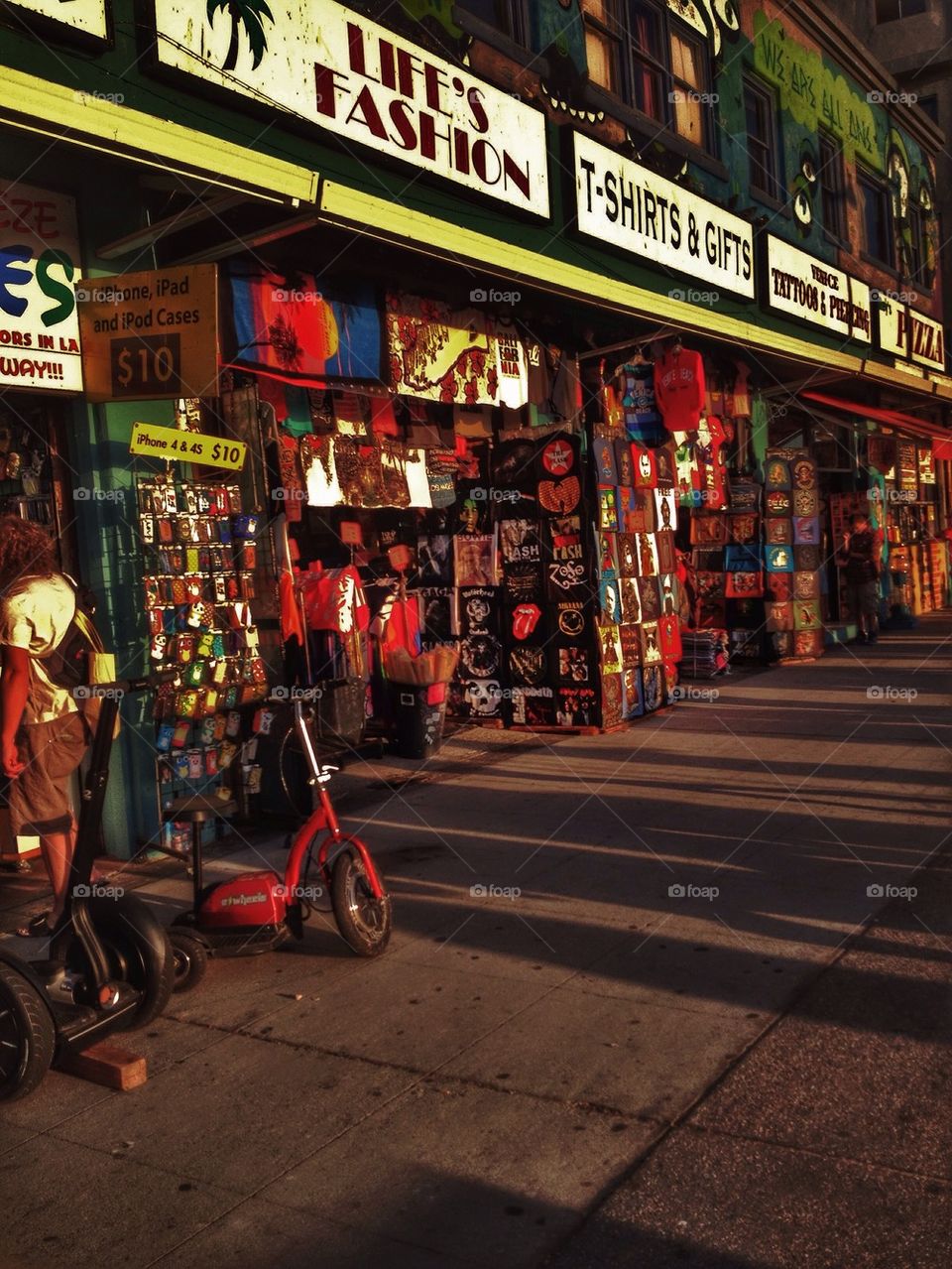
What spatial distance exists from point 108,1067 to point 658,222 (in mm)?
11509

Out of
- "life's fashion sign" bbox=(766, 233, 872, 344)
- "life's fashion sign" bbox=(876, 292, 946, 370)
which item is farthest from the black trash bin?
A: "life's fashion sign" bbox=(876, 292, 946, 370)

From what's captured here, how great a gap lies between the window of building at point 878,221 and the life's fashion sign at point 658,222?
7.52 m

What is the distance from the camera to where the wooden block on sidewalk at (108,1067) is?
4.43 metres

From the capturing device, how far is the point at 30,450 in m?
7.61

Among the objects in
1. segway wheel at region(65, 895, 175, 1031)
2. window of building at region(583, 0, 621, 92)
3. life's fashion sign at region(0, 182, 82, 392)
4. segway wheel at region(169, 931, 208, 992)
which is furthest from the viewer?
window of building at region(583, 0, 621, 92)

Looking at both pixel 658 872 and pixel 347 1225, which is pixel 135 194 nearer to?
pixel 658 872

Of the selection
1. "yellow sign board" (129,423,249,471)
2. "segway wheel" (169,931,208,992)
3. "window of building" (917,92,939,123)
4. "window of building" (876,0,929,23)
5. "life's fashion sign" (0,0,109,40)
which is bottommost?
"segway wheel" (169,931,208,992)

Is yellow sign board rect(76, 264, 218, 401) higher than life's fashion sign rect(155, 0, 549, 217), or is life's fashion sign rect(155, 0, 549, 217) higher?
life's fashion sign rect(155, 0, 549, 217)

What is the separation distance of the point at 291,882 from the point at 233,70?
18.1 ft

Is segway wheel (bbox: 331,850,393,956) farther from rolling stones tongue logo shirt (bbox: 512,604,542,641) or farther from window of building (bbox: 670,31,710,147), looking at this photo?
window of building (bbox: 670,31,710,147)

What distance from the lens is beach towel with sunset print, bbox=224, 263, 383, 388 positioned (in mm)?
8523

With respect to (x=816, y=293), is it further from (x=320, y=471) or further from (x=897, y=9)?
(x=897, y=9)

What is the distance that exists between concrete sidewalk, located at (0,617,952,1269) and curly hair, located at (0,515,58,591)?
2.10 meters

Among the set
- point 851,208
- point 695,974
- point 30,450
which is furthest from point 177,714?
point 851,208
